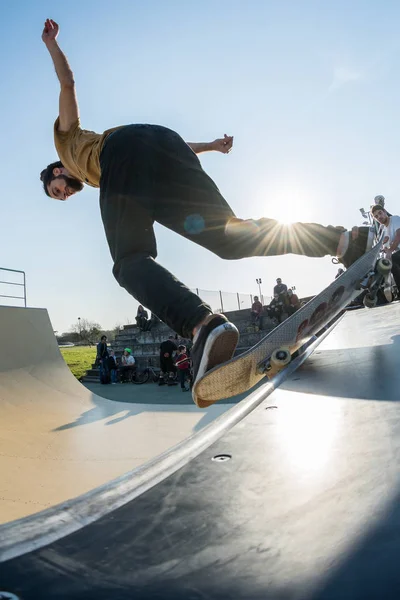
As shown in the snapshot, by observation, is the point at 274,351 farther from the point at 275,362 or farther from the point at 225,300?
the point at 225,300

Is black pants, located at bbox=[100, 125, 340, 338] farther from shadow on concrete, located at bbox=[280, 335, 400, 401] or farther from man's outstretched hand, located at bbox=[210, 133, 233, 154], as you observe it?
man's outstretched hand, located at bbox=[210, 133, 233, 154]

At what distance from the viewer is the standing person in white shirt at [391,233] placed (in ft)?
14.6

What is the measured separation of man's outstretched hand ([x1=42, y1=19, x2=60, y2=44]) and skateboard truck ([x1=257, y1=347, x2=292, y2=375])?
1806 mm

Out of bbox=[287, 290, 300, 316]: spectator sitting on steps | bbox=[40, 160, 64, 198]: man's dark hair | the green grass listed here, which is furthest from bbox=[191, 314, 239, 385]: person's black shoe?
the green grass

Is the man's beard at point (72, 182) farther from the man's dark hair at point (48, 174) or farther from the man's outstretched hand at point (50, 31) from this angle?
the man's outstretched hand at point (50, 31)

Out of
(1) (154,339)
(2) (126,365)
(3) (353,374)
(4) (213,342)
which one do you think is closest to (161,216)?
(4) (213,342)

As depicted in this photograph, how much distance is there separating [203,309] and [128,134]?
0.86 meters

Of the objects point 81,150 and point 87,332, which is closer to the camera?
point 81,150

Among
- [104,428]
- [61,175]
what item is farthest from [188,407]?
[61,175]

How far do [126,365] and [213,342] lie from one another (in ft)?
40.2

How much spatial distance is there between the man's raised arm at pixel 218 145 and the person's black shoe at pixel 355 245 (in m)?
1.05

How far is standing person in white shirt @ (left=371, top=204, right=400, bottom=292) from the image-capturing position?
4449 mm

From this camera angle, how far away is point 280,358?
1577 millimetres

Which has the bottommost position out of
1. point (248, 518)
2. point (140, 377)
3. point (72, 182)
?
A: point (140, 377)
